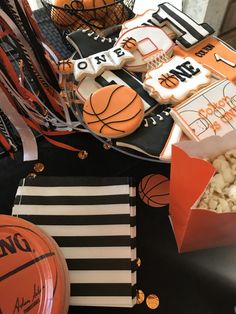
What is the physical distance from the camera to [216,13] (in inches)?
41.9

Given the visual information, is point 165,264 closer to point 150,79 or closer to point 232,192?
point 232,192

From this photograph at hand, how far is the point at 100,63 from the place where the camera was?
0.67 m

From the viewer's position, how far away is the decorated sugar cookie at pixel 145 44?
0.70 metres

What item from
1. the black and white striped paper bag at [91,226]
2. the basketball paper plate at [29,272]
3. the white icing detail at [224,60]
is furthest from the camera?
the white icing detail at [224,60]

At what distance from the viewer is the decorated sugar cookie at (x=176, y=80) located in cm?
63

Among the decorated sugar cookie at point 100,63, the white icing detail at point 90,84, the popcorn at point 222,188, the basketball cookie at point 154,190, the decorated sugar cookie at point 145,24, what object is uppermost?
the decorated sugar cookie at point 145,24

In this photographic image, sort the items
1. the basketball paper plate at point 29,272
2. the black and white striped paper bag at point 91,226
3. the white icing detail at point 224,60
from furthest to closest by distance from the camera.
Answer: the white icing detail at point 224,60
the black and white striped paper bag at point 91,226
the basketball paper plate at point 29,272

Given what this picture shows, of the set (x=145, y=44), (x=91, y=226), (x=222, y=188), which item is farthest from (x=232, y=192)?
(x=145, y=44)

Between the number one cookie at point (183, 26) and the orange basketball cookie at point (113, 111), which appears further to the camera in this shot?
the number one cookie at point (183, 26)

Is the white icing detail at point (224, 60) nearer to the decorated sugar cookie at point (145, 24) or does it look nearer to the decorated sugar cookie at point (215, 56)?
the decorated sugar cookie at point (215, 56)

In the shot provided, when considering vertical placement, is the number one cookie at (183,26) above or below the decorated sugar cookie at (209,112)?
above

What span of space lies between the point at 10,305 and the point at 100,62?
477 mm

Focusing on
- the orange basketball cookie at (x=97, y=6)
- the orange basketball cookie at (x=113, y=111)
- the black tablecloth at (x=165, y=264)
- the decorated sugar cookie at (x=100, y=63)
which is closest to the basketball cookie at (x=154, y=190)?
the black tablecloth at (x=165, y=264)

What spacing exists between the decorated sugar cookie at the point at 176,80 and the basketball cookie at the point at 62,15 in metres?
0.27
